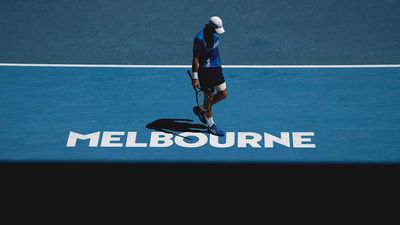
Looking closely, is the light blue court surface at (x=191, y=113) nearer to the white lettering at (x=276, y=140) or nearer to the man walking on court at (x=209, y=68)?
the white lettering at (x=276, y=140)

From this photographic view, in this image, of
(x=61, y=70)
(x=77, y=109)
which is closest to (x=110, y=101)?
(x=77, y=109)

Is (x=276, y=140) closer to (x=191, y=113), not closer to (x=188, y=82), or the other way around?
(x=191, y=113)

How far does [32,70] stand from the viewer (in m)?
16.8

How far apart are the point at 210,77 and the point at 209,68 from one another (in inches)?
5.6

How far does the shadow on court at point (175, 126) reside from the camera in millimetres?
14258

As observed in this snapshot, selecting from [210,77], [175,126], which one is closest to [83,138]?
[175,126]

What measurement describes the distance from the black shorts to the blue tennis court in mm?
824

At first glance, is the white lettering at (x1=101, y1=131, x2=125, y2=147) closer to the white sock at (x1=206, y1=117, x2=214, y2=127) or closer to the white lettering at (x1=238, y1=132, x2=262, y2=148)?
the white sock at (x1=206, y1=117, x2=214, y2=127)

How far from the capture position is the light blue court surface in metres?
13.4
